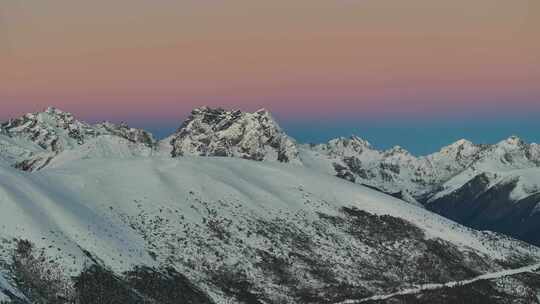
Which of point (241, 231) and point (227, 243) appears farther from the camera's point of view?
point (241, 231)

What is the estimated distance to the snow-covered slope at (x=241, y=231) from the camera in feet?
→ 301

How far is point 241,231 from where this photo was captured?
108562mm

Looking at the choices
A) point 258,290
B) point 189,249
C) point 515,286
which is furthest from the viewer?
point 515,286

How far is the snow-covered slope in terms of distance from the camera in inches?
3607

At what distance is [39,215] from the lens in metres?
93.4

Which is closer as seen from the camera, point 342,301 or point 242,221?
point 342,301

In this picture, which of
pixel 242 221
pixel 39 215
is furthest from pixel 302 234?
pixel 39 215

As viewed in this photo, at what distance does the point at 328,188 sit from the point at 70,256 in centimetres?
5828

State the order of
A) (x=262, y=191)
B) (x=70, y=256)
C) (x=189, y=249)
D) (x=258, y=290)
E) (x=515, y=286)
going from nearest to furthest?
(x=70, y=256) → (x=258, y=290) → (x=189, y=249) → (x=515, y=286) → (x=262, y=191)

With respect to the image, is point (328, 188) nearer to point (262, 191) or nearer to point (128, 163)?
point (262, 191)

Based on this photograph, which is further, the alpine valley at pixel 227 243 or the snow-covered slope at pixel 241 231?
the snow-covered slope at pixel 241 231

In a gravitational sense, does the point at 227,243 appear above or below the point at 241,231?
below

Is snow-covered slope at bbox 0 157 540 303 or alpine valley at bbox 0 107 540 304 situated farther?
snow-covered slope at bbox 0 157 540 303

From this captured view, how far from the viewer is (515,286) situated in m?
106
